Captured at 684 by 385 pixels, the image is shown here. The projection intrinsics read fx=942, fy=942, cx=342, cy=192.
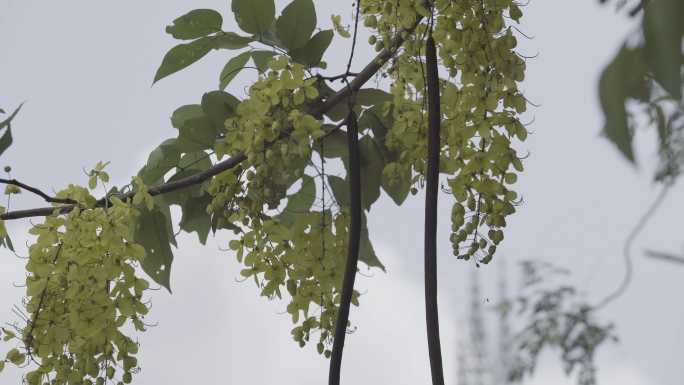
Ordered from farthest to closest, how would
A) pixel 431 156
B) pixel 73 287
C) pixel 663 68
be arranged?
pixel 73 287 → pixel 431 156 → pixel 663 68

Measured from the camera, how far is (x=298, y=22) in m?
0.77

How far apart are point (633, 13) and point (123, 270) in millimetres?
535

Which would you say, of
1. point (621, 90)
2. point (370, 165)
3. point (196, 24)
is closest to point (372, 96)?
point (370, 165)

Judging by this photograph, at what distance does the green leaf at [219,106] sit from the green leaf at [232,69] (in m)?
0.05

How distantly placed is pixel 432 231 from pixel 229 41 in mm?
303

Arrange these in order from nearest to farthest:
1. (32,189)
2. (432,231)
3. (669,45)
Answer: (669,45) < (432,231) < (32,189)

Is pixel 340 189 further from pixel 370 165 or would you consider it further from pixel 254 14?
pixel 254 14

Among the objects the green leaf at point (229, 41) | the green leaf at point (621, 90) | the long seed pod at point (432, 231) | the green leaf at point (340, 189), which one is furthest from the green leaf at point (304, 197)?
the green leaf at point (621, 90)

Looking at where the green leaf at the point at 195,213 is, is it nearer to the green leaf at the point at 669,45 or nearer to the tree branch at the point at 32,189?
the tree branch at the point at 32,189

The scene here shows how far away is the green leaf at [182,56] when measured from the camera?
814mm

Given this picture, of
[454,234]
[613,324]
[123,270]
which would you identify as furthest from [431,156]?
[613,324]

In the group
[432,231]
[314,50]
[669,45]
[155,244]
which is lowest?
[669,45]

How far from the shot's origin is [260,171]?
692mm

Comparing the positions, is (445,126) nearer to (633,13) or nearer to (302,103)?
(302,103)
